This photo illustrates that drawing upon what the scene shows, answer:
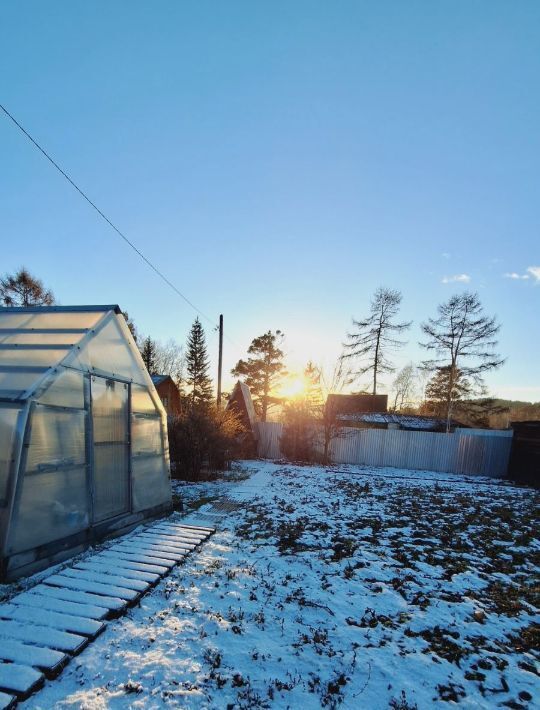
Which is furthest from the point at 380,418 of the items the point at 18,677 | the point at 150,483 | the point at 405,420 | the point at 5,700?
the point at 5,700

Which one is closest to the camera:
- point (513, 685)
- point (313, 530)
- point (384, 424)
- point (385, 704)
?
point (385, 704)

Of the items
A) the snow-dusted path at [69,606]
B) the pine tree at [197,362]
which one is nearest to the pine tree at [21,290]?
the pine tree at [197,362]

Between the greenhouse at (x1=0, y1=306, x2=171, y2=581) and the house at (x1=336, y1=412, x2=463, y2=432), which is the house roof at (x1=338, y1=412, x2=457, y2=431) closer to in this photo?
the house at (x1=336, y1=412, x2=463, y2=432)

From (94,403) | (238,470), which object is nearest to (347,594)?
(94,403)

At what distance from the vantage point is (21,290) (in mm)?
23922

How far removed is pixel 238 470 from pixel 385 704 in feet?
36.6

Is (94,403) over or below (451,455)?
over

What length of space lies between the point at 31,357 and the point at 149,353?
31.7m

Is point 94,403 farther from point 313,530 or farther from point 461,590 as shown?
point 461,590

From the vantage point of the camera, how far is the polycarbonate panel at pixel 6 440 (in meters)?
3.83

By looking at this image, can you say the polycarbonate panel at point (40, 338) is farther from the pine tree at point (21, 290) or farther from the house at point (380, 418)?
the pine tree at point (21, 290)

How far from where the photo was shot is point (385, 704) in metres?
2.50

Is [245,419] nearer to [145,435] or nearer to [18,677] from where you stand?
[145,435]

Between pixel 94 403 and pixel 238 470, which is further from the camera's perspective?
pixel 238 470
